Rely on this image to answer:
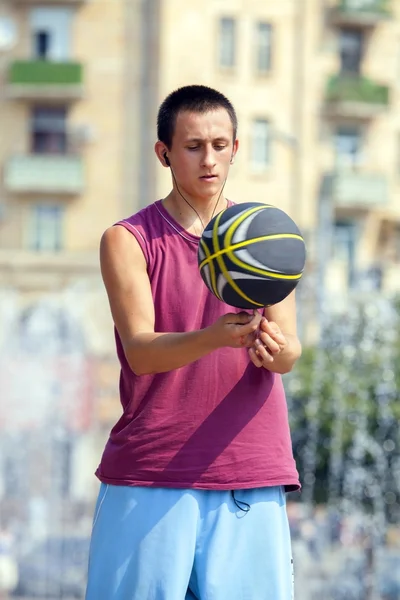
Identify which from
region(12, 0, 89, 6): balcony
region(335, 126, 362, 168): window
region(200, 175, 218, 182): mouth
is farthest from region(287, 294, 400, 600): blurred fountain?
region(200, 175, 218, 182): mouth

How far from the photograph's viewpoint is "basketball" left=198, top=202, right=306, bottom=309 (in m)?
3.52

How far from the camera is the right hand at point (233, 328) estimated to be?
11.7ft

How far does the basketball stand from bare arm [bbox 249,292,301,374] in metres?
0.11

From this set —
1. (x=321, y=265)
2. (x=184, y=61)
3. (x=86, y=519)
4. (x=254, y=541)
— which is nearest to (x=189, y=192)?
(x=254, y=541)

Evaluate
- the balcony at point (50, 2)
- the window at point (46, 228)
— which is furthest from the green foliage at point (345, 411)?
the balcony at point (50, 2)

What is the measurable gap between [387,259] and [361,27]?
5250 mm

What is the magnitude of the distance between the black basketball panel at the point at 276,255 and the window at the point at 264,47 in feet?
108

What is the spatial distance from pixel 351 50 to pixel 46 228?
7986mm

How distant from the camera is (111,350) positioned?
32562mm

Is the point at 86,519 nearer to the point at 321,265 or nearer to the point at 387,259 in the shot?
the point at 321,265

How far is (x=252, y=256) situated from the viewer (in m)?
3.52

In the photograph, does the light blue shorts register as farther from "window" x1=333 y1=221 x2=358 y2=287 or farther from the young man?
"window" x1=333 y1=221 x2=358 y2=287

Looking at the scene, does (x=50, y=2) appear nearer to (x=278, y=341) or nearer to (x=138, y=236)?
(x=138, y=236)

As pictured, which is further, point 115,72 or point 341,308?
point 115,72
